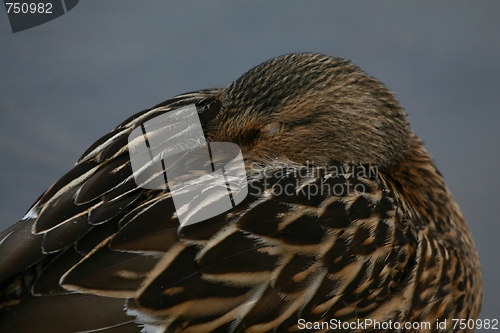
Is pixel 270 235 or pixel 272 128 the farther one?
pixel 272 128

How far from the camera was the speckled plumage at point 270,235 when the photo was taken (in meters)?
0.94

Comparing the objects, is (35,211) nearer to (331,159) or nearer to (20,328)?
(20,328)

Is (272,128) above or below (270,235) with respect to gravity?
above

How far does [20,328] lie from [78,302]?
3.4 inches

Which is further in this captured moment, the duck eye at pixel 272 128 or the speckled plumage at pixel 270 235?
the duck eye at pixel 272 128

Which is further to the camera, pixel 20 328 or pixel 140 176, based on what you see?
Answer: pixel 140 176

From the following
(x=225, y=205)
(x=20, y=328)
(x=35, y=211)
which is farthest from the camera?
(x=35, y=211)

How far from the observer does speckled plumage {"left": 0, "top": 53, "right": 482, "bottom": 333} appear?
94 cm

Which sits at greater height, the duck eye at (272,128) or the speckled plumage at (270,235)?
the duck eye at (272,128)

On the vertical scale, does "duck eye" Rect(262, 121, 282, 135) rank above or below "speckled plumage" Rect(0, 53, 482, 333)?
above

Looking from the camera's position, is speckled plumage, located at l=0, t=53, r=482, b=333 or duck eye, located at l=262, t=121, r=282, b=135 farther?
duck eye, located at l=262, t=121, r=282, b=135

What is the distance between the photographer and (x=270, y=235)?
40.0 inches

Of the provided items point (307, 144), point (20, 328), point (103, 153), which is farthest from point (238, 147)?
point (20, 328)

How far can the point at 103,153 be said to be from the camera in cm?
125
